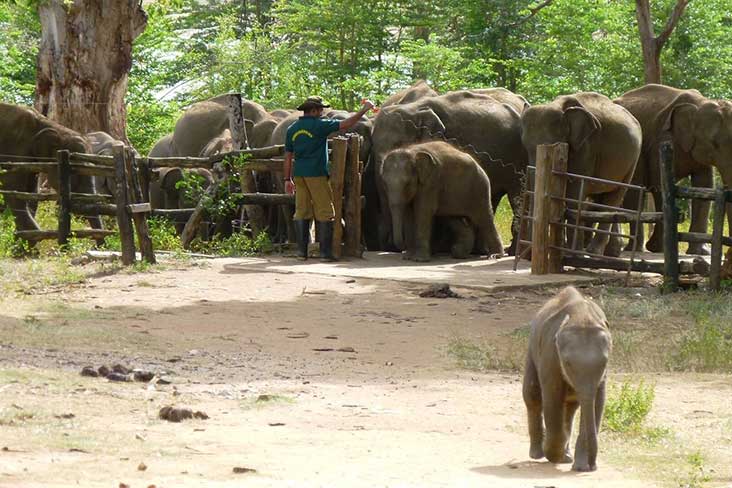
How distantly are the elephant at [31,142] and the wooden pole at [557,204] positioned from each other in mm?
6888

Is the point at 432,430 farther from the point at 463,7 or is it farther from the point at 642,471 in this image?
the point at 463,7

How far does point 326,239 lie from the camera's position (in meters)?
18.7

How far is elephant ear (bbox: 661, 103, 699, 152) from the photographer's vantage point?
21.5 meters

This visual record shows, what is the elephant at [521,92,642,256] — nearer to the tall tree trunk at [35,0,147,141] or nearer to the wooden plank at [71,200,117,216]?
the wooden plank at [71,200,117,216]

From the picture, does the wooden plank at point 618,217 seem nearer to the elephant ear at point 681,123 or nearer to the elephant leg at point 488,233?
the elephant leg at point 488,233

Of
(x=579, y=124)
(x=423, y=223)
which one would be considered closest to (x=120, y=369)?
(x=423, y=223)

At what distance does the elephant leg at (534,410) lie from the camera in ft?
24.5

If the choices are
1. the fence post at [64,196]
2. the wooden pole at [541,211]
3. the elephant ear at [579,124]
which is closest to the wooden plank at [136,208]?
the fence post at [64,196]

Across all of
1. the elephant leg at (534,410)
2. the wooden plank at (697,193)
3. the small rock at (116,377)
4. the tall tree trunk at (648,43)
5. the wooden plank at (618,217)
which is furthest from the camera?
the tall tree trunk at (648,43)

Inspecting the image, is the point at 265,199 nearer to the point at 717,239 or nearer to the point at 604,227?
the point at 604,227

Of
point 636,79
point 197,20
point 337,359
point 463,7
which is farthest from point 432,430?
point 197,20

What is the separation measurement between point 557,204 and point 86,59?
12300 millimetres

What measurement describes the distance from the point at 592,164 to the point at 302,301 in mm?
7722

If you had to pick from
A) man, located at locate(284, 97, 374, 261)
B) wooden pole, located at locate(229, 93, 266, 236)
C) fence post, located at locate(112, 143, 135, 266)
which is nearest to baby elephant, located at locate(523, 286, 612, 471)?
fence post, located at locate(112, 143, 135, 266)
